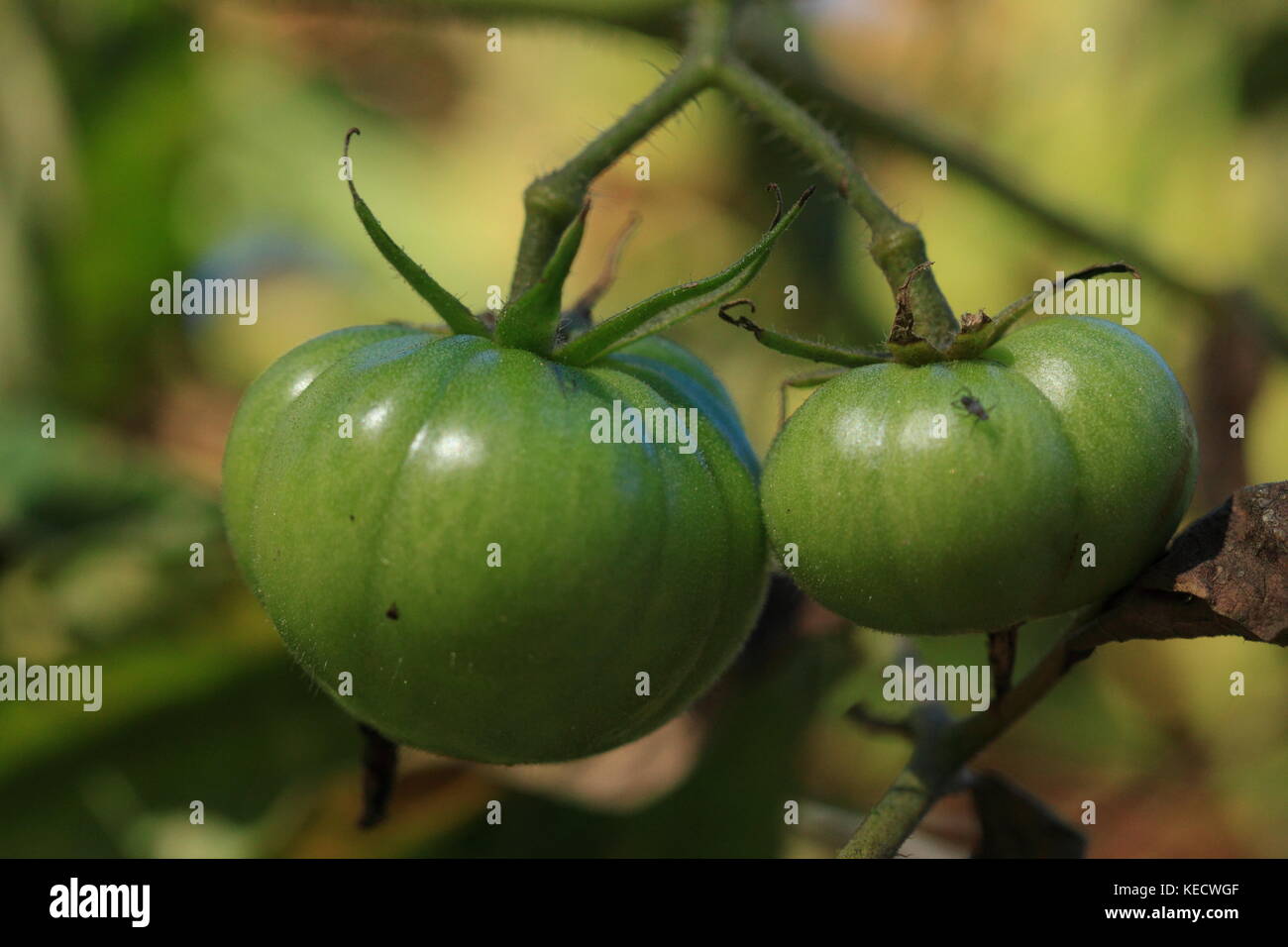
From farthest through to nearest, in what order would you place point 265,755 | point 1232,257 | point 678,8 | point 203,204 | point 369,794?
point 203,204 → point 1232,257 → point 265,755 → point 678,8 → point 369,794

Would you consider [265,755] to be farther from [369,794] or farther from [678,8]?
[678,8]

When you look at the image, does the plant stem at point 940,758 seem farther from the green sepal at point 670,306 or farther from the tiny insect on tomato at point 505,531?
the green sepal at point 670,306

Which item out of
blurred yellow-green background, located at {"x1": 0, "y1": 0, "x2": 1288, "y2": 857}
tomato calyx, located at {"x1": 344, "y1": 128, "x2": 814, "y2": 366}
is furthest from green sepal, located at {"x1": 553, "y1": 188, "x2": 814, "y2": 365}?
blurred yellow-green background, located at {"x1": 0, "y1": 0, "x2": 1288, "y2": 857}

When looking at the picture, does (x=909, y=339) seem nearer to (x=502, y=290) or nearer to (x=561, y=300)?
(x=561, y=300)

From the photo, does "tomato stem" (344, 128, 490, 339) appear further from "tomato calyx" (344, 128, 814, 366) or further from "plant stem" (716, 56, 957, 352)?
"plant stem" (716, 56, 957, 352)

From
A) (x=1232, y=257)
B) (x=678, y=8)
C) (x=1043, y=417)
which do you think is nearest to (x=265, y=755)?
(x=678, y=8)

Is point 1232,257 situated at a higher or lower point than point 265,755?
higher

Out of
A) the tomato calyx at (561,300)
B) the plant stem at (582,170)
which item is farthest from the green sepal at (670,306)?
the plant stem at (582,170)
